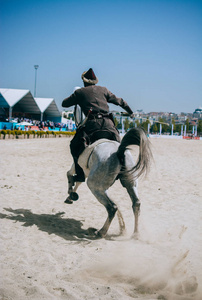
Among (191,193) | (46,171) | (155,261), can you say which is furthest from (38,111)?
(155,261)

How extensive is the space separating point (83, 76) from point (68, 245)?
10.0 ft

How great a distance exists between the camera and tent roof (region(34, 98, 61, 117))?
6494cm

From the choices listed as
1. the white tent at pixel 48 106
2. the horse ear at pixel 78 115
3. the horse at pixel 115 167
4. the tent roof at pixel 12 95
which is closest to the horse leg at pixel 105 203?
the horse at pixel 115 167

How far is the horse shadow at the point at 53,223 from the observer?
5.03m

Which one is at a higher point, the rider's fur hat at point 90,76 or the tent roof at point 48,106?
the tent roof at point 48,106

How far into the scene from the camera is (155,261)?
396 cm

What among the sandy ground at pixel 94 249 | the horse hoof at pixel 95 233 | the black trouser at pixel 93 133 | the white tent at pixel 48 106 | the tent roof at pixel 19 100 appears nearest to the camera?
the sandy ground at pixel 94 249

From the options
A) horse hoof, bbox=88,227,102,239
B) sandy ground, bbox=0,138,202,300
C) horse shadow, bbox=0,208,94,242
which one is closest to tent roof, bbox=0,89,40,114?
sandy ground, bbox=0,138,202,300

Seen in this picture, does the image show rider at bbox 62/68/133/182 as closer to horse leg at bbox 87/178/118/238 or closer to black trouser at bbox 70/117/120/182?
black trouser at bbox 70/117/120/182

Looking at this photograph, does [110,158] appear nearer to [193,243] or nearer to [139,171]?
[139,171]

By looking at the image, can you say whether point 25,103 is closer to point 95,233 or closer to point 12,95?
point 12,95

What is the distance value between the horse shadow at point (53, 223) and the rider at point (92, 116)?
3.52ft

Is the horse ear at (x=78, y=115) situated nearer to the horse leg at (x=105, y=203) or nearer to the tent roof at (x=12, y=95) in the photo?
the horse leg at (x=105, y=203)

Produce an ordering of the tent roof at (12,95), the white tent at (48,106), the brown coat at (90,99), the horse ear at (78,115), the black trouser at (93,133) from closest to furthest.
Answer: the black trouser at (93,133) → the brown coat at (90,99) → the horse ear at (78,115) → the tent roof at (12,95) → the white tent at (48,106)
